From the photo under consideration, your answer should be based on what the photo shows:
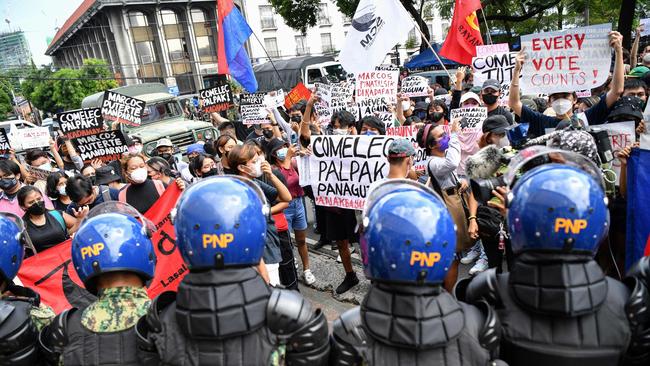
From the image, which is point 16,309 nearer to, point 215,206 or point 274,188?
point 215,206

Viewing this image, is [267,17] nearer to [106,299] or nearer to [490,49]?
[490,49]

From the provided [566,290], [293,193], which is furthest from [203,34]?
[566,290]

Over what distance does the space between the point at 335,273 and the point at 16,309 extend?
13.4ft

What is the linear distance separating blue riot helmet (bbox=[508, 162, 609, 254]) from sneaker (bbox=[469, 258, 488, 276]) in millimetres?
3693

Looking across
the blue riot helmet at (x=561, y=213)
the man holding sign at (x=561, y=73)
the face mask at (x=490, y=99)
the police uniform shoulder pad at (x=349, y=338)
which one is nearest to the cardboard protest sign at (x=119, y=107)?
the face mask at (x=490, y=99)

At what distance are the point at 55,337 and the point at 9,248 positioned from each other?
0.70 metres

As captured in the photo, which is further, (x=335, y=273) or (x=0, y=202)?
(x=335, y=273)

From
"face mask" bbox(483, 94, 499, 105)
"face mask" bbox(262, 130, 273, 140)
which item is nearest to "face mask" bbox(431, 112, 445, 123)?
"face mask" bbox(483, 94, 499, 105)

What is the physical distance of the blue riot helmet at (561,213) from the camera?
170cm

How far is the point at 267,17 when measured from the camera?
4606 cm

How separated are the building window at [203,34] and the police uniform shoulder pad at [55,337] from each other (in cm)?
4605

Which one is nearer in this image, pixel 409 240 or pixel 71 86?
pixel 409 240

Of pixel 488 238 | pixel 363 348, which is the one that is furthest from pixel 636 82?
pixel 363 348

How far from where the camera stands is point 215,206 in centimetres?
186
